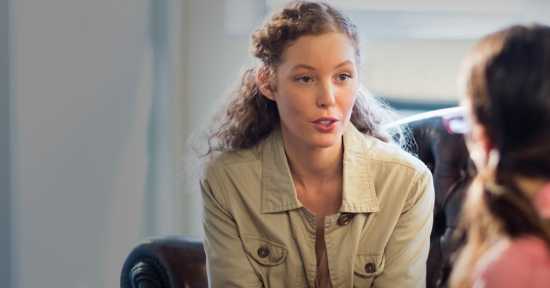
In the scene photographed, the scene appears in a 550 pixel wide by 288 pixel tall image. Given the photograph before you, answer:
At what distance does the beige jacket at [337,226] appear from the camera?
2176 mm

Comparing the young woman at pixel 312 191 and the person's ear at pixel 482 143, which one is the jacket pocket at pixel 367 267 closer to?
the young woman at pixel 312 191

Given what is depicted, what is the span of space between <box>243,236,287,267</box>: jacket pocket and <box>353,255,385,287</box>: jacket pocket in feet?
0.50

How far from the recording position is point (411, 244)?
218 centimetres

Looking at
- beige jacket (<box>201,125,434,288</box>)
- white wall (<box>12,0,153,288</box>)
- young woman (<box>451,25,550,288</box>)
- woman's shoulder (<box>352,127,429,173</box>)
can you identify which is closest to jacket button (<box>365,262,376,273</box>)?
beige jacket (<box>201,125,434,288</box>)

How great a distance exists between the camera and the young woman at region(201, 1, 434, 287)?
2.12 metres

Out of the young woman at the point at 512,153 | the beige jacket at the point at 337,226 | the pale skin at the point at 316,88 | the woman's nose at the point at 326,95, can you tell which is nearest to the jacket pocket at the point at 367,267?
the beige jacket at the point at 337,226

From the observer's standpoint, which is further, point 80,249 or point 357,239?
point 80,249

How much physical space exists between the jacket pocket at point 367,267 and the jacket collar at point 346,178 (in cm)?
10

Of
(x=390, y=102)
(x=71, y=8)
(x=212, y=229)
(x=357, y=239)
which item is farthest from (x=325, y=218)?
(x=71, y=8)

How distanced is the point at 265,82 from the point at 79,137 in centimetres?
82

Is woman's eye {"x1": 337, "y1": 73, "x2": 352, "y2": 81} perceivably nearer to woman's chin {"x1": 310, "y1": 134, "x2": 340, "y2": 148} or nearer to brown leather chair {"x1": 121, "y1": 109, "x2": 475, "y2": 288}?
woman's chin {"x1": 310, "y1": 134, "x2": 340, "y2": 148}

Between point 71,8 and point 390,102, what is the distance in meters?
0.91

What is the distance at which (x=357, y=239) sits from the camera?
7.13 feet

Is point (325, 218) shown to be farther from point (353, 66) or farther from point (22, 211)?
point (22, 211)
